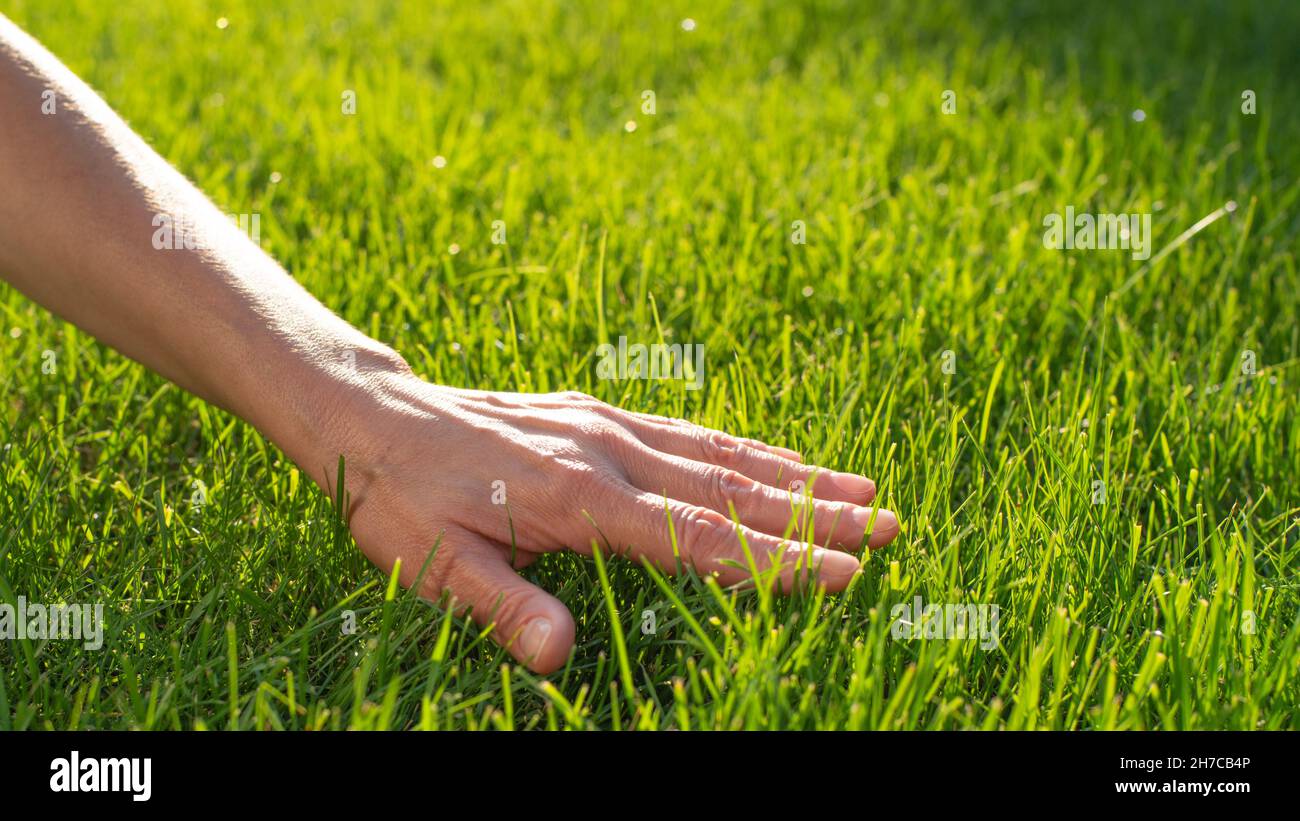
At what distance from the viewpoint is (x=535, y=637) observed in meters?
1.54

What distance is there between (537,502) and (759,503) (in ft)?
1.08

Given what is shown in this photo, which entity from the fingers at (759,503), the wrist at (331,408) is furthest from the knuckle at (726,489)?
the wrist at (331,408)

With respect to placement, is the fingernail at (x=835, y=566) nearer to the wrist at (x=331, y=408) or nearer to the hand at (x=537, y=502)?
the hand at (x=537, y=502)

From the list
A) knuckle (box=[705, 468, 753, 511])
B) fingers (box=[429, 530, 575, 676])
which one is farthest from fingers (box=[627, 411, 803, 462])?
fingers (box=[429, 530, 575, 676])

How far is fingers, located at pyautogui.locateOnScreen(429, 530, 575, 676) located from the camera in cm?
153

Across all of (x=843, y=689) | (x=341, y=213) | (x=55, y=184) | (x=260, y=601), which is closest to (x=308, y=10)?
(x=341, y=213)

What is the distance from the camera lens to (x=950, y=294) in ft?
8.50

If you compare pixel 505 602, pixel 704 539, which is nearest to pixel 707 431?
pixel 704 539

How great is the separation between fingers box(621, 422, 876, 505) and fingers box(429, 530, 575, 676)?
33 centimetres

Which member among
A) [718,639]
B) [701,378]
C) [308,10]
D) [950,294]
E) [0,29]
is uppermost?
[308,10]

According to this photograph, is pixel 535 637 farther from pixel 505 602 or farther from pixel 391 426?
pixel 391 426
